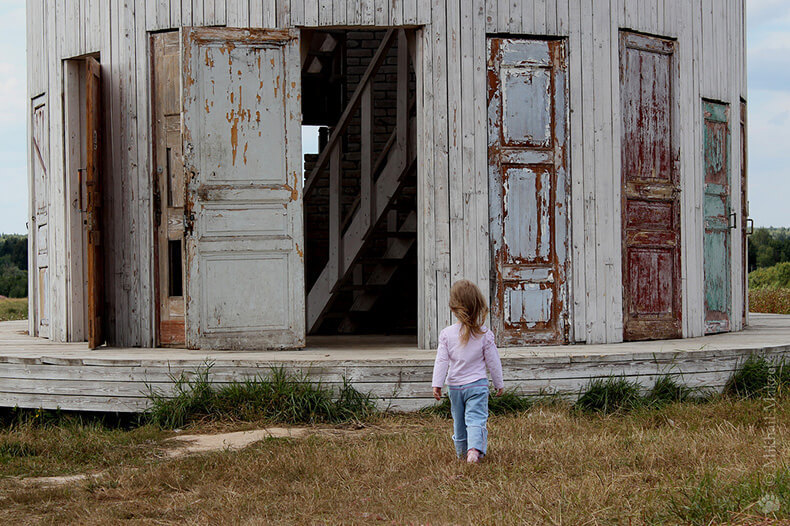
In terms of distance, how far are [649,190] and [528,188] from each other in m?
1.28

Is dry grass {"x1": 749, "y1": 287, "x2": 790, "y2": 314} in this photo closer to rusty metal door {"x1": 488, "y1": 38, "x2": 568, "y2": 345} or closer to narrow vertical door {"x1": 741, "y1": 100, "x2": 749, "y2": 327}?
narrow vertical door {"x1": 741, "y1": 100, "x2": 749, "y2": 327}

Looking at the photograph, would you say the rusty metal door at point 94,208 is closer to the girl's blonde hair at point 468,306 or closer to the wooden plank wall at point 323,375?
the wooden plank wall at point 323,375

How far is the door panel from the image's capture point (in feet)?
26.0

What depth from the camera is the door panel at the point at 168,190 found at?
7918mm

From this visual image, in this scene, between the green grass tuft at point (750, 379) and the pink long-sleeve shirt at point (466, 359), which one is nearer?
the pink long-sleeve shirt at point (466, 359)

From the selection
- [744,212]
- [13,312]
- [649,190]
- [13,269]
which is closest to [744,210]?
[744,212]

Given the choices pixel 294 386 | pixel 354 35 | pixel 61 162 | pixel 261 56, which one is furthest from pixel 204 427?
pixel 354 35

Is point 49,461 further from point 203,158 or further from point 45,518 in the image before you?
point 203,158

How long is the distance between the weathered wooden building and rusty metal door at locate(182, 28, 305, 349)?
0.05ft

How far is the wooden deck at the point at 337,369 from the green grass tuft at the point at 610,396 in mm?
75

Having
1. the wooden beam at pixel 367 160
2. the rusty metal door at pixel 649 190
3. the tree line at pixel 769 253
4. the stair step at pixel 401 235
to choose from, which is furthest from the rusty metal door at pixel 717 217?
the tree line at pixel 769 253

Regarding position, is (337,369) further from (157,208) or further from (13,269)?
(13,269)

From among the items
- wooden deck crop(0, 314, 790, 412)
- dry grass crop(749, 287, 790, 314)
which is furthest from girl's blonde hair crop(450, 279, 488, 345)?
dry grass crop(749, 287, 790, 314)

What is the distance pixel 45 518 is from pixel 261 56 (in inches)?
174
